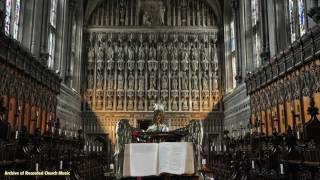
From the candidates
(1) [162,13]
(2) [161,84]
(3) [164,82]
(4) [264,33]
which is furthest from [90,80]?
(4) [264,33]

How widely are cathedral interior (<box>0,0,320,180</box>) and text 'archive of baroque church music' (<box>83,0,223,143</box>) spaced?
9 cm

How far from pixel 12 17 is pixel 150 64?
13907mm

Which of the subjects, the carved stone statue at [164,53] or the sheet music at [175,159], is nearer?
the sheet music at [175,159]

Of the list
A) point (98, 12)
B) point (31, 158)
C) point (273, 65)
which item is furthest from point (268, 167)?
point (98, 12)

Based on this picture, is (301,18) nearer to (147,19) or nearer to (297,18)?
(297,18)

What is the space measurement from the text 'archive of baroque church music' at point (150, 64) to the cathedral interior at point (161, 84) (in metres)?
0.09

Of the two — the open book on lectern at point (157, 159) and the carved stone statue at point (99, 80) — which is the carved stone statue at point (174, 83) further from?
the open book on lectern at point (157, 159)

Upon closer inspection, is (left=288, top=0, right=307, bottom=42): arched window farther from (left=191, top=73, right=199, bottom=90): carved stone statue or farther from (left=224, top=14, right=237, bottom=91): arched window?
(left=191, top=73, right=199, bottom=90): carved stone statue

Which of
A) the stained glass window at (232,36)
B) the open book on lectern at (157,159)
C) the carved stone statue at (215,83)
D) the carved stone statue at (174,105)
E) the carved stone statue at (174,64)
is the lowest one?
the open book on lectern at (157,159)

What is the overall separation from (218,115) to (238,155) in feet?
59.5

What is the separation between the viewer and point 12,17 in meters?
16.4

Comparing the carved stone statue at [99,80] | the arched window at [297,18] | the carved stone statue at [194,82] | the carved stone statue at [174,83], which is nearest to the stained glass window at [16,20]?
the carved stone statue at [99,80]

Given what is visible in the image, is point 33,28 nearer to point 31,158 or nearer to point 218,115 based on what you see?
point 31,158

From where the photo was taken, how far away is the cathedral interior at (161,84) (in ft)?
29.3
